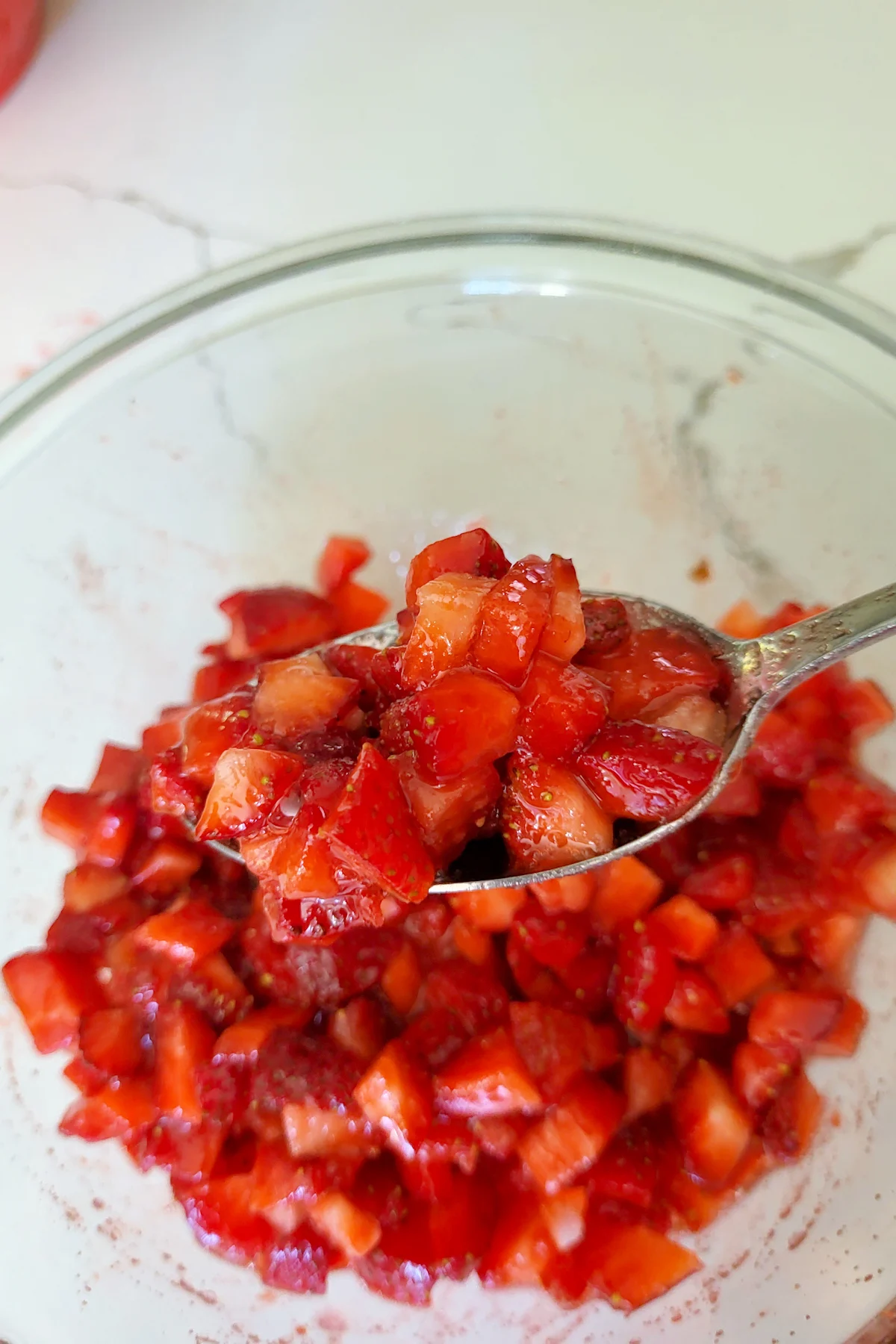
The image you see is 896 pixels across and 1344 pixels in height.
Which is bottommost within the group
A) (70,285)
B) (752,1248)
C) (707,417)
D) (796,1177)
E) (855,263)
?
(752,1248)

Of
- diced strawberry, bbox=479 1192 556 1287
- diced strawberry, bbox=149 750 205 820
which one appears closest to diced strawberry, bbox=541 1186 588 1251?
diced strawberry, bbox=479 1192 556 1287

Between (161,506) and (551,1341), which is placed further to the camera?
(161,506)

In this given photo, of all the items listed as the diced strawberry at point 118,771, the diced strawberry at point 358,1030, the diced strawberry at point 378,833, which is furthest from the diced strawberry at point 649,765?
the diced strawberry at point 118,771

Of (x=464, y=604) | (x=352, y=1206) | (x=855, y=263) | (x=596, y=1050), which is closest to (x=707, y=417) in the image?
(x=855, y=263)

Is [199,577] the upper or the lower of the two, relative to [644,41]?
lower

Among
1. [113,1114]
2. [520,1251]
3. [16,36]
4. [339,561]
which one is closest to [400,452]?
[339,561]

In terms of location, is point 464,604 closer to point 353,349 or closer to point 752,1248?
point 353,349

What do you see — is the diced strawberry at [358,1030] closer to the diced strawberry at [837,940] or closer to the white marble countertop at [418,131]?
the diced strawberry at [837,940]

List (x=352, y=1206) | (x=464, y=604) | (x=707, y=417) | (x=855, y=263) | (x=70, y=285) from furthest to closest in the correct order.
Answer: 1. (x=70, y=285)
2. (x=855, y=263)
3. (x=707, y=417)
4. (x=352, y=1206)
5. (x=464, y=604)
